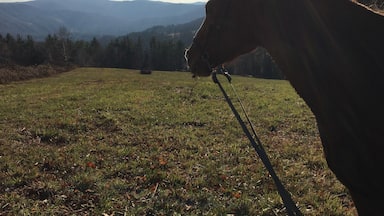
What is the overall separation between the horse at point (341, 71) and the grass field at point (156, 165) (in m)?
2.94

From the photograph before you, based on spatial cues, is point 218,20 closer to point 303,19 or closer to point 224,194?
point 303,19

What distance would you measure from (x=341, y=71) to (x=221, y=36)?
1.36 m

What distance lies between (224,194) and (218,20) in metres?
3.71

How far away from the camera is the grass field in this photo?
622cm

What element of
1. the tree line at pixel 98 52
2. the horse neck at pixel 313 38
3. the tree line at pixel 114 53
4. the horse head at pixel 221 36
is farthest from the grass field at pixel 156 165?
the tree line at pixel 114 53

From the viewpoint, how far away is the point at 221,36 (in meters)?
3.95

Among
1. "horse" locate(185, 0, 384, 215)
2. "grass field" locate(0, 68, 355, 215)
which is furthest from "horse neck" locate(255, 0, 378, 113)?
"grass field" locate(0, 68, 355, 215)

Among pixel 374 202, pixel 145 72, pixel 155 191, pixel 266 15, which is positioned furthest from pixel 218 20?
pixel 145 72

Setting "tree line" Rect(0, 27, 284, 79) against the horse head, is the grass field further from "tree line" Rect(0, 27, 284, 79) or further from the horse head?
"tree line" Rect(0, 27, 284, 79)

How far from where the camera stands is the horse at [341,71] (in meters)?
2.89

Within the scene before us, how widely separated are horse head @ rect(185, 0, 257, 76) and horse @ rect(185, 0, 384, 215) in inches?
7.3

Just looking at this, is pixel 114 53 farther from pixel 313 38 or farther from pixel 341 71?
pixel 341 71

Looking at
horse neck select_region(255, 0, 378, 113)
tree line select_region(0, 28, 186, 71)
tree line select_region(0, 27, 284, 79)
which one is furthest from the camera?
tree line select_region(0, 28, 186, 71)

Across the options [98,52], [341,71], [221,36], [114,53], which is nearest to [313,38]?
[341,71]
